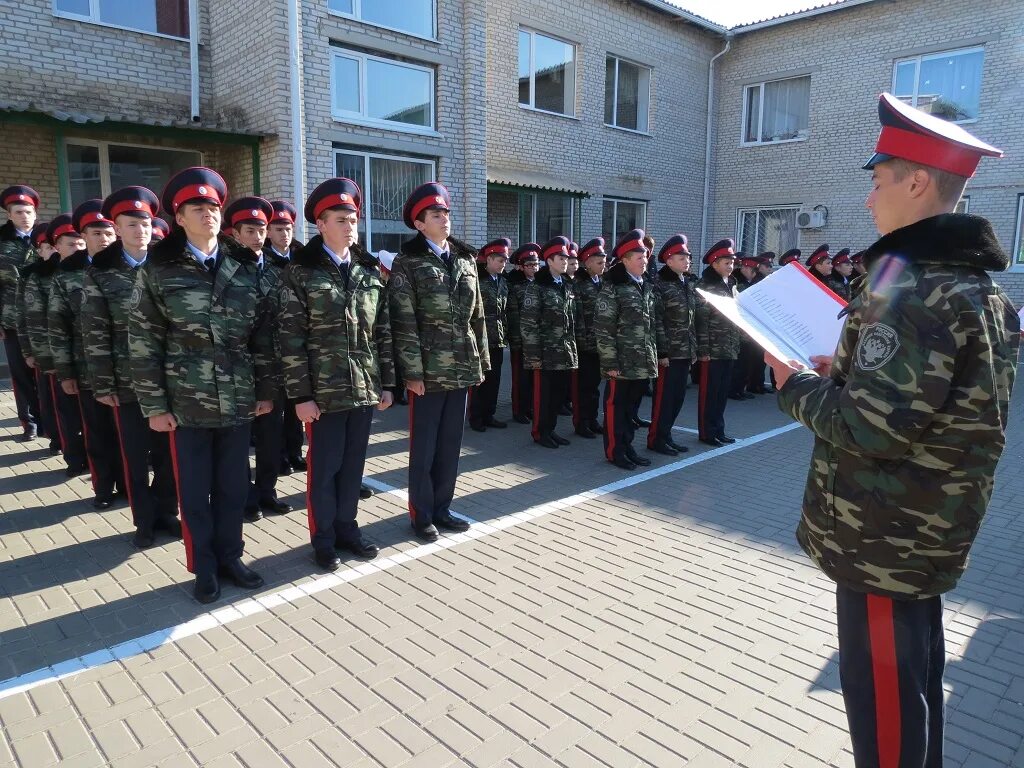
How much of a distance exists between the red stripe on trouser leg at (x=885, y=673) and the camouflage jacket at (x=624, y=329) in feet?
13.4

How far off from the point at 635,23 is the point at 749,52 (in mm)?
3585

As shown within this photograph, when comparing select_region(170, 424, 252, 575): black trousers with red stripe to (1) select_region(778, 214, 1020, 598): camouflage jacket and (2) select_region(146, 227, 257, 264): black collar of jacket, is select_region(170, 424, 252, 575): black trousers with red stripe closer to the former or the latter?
(2) select_region(146, 227, 257, 264): black collar of jacket

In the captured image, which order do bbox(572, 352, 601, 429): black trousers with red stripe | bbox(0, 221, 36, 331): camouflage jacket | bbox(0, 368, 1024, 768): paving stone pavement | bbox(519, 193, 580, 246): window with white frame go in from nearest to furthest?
bbox(0, 368, 1024, 768): paving stone pavement < bbox(0, 221, 36, 331): camouflage jacket < bbox(572, 352, 601, 429): black trousers with red stripe < bbox(519, 193, 580, 246): window with white frame

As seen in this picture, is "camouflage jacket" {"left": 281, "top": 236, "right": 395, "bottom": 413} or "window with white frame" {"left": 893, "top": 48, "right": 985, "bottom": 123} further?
"window with white frame" {"left": 893, "top": 48, "right": 985, "bottom": 123}

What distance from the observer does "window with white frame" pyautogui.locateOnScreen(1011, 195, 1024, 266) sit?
13.6 m

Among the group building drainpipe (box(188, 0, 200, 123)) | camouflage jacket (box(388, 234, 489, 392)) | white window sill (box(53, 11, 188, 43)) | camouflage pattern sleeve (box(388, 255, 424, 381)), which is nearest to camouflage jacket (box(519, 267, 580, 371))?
camouflage jacket (box(388, 234, 489, 392))

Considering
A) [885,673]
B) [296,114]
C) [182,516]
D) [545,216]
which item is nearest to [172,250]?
[182,516]

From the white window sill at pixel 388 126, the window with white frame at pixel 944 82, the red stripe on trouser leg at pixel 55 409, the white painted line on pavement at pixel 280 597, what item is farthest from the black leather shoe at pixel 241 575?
the window with white frame at pixel 944 82

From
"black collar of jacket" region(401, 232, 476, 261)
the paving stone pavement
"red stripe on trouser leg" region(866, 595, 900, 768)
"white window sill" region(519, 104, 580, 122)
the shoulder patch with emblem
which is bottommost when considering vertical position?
the paving stone pavement

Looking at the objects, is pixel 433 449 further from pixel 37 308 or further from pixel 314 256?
pixel 37 308

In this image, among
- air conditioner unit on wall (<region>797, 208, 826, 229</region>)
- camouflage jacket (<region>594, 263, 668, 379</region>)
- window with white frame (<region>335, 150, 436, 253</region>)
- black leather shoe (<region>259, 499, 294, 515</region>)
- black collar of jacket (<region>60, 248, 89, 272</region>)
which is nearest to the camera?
black leather shoe (<region>259, 499, 294, 515</region>)

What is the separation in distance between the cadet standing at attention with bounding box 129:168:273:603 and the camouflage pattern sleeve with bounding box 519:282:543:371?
356 cm

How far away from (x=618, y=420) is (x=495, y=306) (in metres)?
2.04

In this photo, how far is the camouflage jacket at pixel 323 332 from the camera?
3.66 meters
